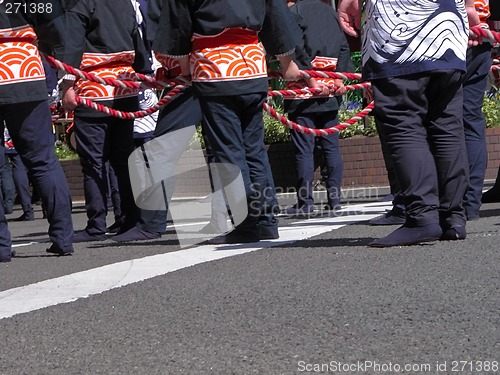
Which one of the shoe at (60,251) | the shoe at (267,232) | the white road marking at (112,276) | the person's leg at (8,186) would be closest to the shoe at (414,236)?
the white road marking at (112,276)

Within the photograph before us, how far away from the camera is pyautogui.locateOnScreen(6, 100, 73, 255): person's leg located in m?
6.97

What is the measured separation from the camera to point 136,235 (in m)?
8.23

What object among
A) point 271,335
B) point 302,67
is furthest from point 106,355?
point 302,67

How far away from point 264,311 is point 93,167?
4592 mm

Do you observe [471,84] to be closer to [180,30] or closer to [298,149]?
[180,30]

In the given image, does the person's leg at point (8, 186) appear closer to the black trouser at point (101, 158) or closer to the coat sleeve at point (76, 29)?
the black trouser at point (101, 158)

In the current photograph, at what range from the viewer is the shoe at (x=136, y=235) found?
26.9 ft

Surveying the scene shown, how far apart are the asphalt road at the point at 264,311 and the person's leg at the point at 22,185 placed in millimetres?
6815

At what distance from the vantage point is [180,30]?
7133 millimetres

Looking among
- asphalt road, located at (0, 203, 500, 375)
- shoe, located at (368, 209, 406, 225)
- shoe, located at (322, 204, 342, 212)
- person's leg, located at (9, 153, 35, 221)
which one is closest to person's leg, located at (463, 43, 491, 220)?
shoe, located at (368, 209, 406, 225)

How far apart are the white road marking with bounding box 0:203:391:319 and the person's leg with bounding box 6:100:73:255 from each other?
767 mm

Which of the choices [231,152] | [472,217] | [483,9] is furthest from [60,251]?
[483,9]

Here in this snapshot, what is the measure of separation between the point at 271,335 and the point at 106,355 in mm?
544

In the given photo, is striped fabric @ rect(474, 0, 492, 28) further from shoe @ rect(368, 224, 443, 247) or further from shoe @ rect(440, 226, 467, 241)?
shoe @ rect(368, 224, 443, 247)
